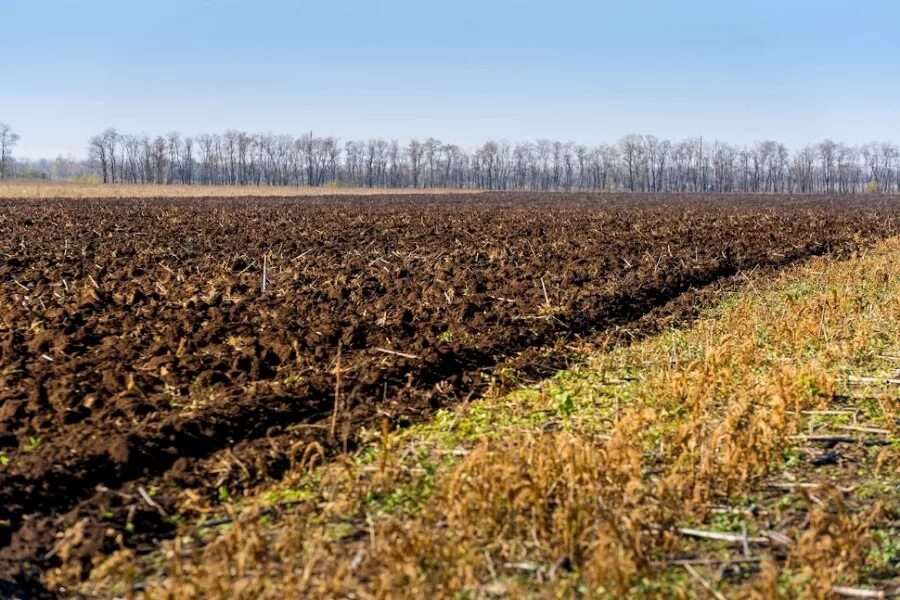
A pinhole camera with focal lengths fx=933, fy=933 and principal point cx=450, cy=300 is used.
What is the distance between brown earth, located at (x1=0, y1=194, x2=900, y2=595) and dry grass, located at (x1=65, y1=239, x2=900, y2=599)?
53cm

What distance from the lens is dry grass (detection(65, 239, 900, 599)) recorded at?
4246mm

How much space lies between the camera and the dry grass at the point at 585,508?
4.25 meters

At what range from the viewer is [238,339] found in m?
9.16

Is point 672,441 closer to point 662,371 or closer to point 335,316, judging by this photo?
point 662,371

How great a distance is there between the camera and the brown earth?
579 cm

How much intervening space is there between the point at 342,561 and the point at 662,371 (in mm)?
4421

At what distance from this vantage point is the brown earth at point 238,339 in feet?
19.0

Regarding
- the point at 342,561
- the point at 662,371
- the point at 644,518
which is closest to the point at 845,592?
the point at 644,518

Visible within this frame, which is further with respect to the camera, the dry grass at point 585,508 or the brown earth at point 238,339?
the brown earth at point 238,339

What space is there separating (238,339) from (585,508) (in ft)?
17.2

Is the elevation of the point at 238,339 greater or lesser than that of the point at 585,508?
greater

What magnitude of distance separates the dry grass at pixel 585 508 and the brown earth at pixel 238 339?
53cm

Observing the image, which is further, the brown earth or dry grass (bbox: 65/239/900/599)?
the brown earth

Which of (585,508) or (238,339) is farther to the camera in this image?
(238,339)
